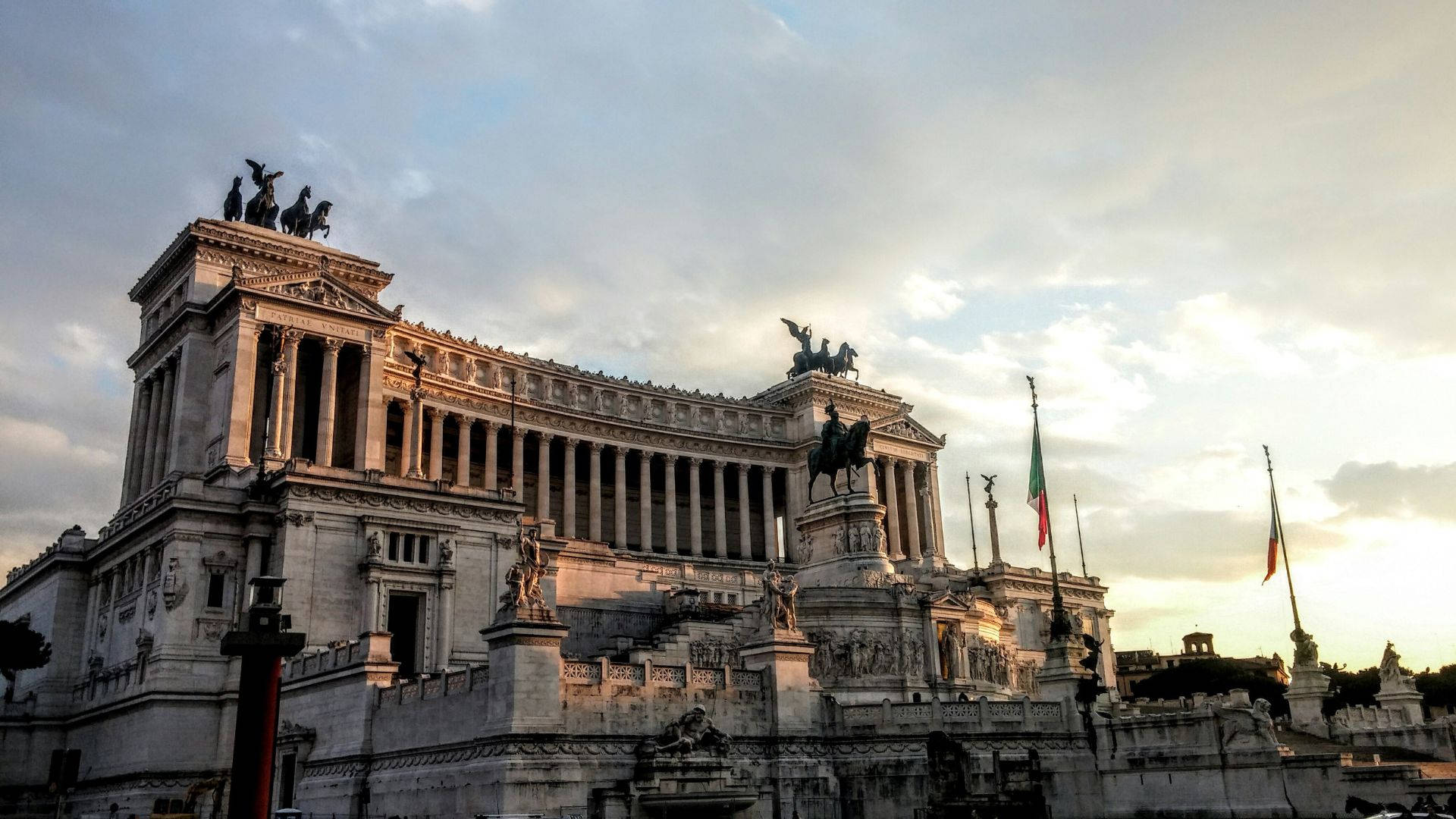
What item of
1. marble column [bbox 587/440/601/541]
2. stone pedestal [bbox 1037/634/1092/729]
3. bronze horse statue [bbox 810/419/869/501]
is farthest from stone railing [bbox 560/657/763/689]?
marble column [bbox 587/440/601/541]

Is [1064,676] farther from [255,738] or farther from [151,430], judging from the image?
[151,430]

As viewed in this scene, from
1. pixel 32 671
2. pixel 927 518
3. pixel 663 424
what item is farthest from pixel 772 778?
pixel 927 518

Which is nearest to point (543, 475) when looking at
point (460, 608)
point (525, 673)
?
point (460, 608)

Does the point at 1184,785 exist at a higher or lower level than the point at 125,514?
lower

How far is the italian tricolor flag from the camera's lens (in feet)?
196

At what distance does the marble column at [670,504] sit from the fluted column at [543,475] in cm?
983

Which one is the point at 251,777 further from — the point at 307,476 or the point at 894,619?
the point at 894,619

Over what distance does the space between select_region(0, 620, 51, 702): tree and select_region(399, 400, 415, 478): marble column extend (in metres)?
22.4

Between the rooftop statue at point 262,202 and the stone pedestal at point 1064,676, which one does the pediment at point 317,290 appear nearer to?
the rooftop statue at point 262,202

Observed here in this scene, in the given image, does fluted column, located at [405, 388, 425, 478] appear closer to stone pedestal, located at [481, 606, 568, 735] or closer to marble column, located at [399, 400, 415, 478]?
marble column, located at [399, 400, 415, 478]

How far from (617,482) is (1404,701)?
186 feet

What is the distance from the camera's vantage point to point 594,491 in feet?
305

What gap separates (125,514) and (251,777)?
168 ft

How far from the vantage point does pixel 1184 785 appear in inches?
1610
